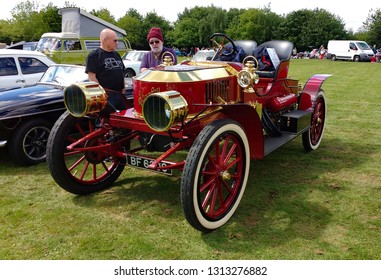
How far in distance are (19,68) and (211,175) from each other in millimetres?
5751

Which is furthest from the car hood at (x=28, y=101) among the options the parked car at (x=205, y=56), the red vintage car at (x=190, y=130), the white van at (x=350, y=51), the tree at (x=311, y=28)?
the tree at (x=311, y=28)

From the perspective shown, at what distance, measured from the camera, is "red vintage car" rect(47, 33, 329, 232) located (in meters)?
2.87

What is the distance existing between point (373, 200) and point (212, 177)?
1.78 meters

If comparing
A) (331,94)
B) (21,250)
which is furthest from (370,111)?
(21,250)

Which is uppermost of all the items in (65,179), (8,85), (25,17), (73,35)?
(25,17)

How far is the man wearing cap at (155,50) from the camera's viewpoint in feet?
15.2

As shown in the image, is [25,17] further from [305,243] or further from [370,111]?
[305,243]

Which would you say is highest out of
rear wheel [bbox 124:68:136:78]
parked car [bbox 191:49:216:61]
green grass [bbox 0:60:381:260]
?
parked car [bbox 191:49:216:61]

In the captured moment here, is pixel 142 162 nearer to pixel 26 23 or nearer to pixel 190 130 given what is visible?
pixel 190 130

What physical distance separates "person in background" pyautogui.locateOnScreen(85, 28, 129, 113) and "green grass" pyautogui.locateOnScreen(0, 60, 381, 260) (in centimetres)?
96

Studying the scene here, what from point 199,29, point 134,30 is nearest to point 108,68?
point 199,29

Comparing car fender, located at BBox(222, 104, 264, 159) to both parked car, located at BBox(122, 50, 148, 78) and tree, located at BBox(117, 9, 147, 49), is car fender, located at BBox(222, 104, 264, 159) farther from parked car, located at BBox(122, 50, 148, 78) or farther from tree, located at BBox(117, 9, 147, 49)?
tree, located at BBox(117, 9, 147, 49)

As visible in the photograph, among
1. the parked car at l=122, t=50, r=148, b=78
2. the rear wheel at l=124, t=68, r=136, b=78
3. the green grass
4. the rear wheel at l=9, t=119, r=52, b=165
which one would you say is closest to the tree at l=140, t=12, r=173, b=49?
the parked car at l=122, t=50, r=148, b=78
